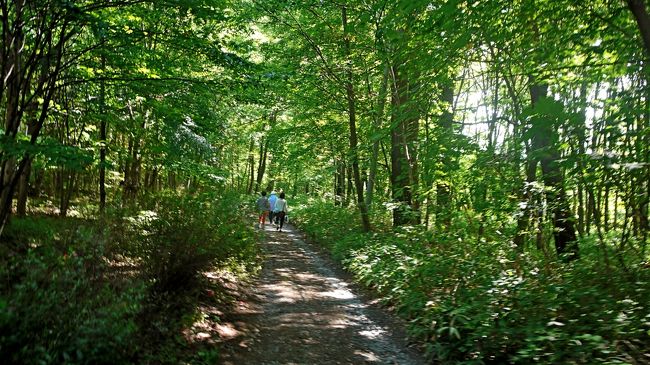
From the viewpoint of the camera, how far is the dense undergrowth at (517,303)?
4141mm

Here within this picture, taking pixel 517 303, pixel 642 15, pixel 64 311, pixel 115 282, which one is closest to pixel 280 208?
pixel 115 282

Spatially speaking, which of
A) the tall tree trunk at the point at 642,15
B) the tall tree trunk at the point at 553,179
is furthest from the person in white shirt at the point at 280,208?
the tall tree trunk at the point at 642,15

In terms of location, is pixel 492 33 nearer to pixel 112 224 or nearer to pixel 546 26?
pixel 546 26

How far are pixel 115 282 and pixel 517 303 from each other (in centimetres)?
471

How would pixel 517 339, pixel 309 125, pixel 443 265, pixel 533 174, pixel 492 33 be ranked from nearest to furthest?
pixel 517 339, pixel 492 33, pixel 443 265, pixel 533 174, pixel 309 125

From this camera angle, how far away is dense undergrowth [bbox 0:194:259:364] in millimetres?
3264

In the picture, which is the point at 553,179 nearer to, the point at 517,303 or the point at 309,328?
the point at 517,303

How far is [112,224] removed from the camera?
19.2ft

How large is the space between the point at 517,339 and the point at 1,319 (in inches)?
191

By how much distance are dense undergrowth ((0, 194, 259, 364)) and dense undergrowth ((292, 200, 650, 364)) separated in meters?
3.27

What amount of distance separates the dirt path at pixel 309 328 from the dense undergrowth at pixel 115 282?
0.82 meters

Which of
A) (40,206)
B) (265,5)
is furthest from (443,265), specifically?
(40,206)

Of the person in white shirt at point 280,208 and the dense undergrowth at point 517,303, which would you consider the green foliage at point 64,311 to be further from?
the person in white shirt at point 280,208

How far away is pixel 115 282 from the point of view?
4527 millimetres
